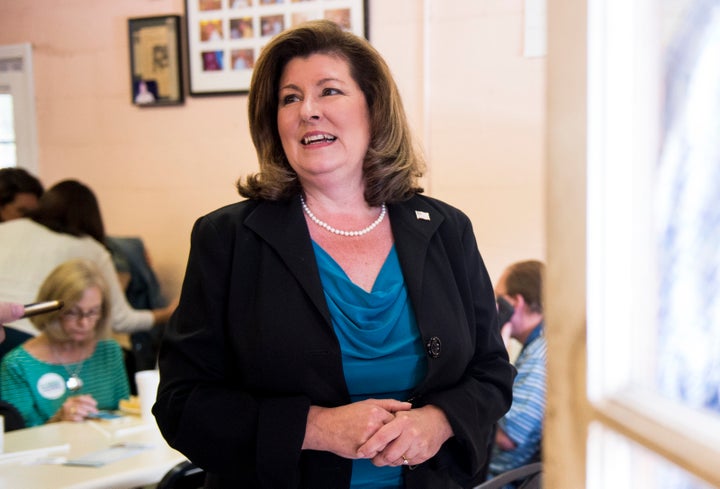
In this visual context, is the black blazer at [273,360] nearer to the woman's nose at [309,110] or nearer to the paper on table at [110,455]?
the woman's nose at [309,110]

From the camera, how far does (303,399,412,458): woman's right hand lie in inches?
45.8

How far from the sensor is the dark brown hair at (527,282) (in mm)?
2746

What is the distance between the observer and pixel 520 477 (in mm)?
2082

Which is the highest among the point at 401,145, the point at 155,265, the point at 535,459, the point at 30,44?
the point at 30,44

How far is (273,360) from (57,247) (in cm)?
267

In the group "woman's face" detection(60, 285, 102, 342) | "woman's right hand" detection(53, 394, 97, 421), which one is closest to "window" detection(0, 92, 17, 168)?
"woman's face" detection(60, 285, 102, 342)

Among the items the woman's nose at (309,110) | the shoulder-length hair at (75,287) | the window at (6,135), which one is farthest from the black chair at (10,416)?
the window at (6,135)

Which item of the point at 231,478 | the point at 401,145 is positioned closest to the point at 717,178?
the point at 231,478

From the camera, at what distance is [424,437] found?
1.23 m

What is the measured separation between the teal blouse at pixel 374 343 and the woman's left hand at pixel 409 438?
0.22 ft

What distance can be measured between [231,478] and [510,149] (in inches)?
95.6

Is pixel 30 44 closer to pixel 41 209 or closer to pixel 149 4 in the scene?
pixel 149 4

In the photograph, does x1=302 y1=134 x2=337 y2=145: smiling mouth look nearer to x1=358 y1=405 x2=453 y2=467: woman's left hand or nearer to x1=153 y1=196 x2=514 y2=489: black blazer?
x1=153 y1=196 x2=514 y2=489: black blazer

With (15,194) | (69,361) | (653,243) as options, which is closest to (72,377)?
(69,361)
